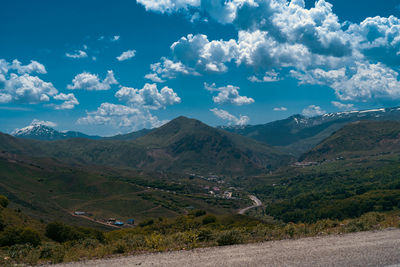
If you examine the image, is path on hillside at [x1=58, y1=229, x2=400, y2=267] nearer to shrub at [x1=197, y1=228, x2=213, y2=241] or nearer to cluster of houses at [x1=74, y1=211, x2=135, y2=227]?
shrub at [x1=197, y1=228, x2=213, y2=241]

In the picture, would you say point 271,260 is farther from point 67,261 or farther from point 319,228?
point 67,261

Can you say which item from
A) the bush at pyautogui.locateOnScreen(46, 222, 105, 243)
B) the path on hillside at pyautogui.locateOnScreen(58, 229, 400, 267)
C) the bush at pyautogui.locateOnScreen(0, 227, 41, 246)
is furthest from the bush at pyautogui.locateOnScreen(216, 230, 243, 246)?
the bush at pyautogui.locateOnScreen(46, 222, 105, 243)

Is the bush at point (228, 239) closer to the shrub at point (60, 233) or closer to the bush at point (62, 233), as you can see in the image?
the bush at point (62, 233)

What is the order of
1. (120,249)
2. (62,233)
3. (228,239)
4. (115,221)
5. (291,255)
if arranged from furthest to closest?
(115,221) → (62,233) → (228,239) → (120,249) → (291,255)

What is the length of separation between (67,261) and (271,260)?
11.0 metres

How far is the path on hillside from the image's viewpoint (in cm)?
1305

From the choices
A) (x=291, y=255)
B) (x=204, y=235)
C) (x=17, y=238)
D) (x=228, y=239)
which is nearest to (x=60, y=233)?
(x=17, y=238)

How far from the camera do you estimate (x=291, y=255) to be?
14000 millimetres

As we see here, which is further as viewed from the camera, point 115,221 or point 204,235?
point 115,221

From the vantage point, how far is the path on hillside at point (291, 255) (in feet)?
42.8

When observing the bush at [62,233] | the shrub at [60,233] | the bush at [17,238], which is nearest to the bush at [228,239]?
the bush at [17,238]

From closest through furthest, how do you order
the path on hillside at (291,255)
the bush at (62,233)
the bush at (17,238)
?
the path on hillside at (291,255) → the bush at (17,238) → the bush at (62,233)

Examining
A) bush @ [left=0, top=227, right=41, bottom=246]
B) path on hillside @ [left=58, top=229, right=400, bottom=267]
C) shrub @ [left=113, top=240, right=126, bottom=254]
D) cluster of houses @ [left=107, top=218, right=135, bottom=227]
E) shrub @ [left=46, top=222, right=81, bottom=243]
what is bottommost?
cluster of houses @ [left=107, top=218, right=135, bottom=227]

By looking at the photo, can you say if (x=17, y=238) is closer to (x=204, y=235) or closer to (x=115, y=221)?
(x=204, y=235)
